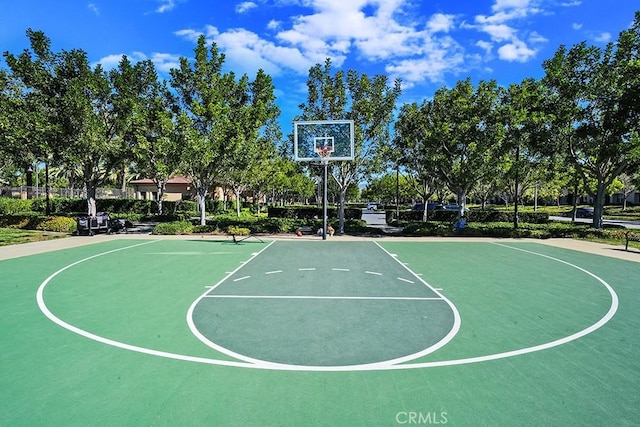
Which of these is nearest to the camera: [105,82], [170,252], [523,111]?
[170,252]

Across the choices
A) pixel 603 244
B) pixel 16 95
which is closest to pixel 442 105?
pixel 603 244

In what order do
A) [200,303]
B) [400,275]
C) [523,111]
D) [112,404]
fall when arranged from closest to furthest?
[112,404] → [200,303] → [400,275] → [523,111]

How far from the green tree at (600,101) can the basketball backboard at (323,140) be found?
13.5 metres

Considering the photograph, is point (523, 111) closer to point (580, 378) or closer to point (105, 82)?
point (580, 378)

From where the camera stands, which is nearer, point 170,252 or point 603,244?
point 170,252

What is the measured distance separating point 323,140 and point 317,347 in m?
16.5

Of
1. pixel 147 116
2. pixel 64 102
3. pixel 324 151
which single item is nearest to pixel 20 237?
pixel 64 102

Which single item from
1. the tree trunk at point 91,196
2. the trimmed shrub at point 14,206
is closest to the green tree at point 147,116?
the tree trunk at point 91,196

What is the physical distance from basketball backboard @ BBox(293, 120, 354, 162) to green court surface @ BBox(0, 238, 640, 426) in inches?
398

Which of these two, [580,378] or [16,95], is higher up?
[16,95]

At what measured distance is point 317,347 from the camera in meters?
6.16

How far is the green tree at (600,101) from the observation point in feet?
70.2

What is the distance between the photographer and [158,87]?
88.7 feet

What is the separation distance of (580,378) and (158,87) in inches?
1150
